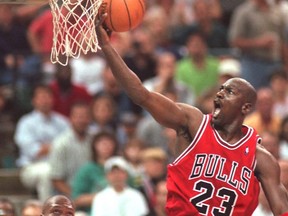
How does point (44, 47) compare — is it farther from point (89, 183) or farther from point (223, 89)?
point (223, 89)

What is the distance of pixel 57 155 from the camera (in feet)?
35.8

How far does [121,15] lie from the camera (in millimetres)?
6617

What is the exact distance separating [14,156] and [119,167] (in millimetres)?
2240

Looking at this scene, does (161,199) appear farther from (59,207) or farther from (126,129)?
(59,207)

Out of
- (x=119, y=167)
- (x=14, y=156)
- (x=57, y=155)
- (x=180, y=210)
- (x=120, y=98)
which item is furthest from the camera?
(x=120, y=98)

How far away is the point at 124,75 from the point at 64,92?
19.0 feet

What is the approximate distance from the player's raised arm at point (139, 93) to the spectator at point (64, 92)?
5.58 meters

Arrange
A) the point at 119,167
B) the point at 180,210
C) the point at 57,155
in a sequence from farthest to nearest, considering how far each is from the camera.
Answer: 1. the point at 57,155
2. the point at 119,167
3. the point at 180,210

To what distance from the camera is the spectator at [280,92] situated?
12305 millimetres

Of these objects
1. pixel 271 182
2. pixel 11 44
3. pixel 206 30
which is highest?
pixel 206 30

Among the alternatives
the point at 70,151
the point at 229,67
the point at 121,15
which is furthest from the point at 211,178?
the point at 229,67

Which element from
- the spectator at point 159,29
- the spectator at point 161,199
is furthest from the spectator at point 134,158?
the spectator at point 159,29

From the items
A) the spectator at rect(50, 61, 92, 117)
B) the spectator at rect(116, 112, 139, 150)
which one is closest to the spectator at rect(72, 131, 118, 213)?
the spectator at rect(116, 112, 139, 150)

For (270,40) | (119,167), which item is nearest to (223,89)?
(119,167)
